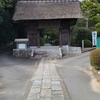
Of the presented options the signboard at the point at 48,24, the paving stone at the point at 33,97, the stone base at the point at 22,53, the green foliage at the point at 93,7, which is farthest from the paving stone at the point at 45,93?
the green foliage at the point at 93,7

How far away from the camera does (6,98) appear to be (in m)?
6.26

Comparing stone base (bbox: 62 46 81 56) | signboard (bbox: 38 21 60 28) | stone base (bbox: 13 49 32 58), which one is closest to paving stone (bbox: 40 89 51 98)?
stone base (bbox: 13 49 32 58)

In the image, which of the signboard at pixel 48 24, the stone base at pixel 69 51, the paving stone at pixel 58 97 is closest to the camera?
the paving stone at pixel 58 97

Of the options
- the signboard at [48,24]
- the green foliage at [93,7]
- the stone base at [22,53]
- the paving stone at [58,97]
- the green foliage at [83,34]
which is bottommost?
the paving stone at [58,97]

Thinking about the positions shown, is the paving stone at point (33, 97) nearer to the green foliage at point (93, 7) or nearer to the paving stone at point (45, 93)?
the paving stone at point (45, 93)

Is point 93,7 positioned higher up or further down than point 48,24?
higher up

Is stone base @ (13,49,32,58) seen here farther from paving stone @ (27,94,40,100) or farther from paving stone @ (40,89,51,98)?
paving stone @ (27,94,40,100)

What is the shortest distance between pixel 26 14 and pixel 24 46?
349 cm

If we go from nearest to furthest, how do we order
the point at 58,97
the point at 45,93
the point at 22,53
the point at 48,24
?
the point at 58,97 → the point at 45,93 → the point at 22,53 → the point at 48,24

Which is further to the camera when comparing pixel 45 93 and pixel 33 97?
pixel 45 93

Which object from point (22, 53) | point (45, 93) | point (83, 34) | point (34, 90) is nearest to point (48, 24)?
point (22, 53)

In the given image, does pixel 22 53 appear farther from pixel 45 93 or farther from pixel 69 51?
pixel 45 93

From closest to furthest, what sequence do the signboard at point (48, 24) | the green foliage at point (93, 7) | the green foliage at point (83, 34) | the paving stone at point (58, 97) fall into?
1. the paving stone at point (58, 97)
2. the signboard at point (48, 24)
3. the green foliage at point (93, 7)
4. the green foliage at point (83, 34)

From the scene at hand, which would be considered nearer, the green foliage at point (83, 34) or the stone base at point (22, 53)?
the stone base at point (22, 53)
